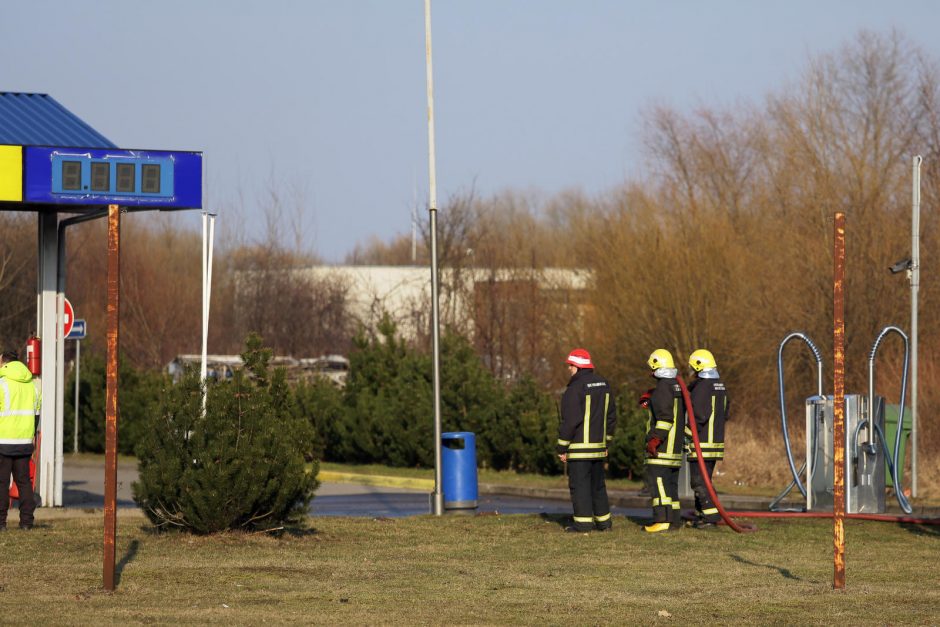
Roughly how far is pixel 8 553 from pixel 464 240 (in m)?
35.3

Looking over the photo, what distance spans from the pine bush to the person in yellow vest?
1835mm

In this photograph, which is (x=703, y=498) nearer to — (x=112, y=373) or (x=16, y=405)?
(x=16, y=405)

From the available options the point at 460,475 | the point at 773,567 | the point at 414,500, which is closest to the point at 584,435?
the point at 773,567

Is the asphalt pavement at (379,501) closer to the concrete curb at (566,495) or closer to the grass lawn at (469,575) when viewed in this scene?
the concrete curb at (566,495)

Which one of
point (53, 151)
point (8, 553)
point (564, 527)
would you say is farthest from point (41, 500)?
point (564, 527)

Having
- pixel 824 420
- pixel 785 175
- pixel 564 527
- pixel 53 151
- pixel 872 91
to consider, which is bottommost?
pixel 564 527

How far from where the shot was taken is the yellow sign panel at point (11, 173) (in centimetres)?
1605

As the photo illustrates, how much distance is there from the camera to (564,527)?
15.2 metres

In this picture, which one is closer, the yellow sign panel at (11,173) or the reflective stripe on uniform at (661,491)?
the reflective stripe on uniform at (661,491)

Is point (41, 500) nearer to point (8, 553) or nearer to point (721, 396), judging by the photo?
point (8, 553)

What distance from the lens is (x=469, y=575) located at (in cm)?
1153

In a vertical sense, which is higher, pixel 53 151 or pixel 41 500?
pixel 53 151

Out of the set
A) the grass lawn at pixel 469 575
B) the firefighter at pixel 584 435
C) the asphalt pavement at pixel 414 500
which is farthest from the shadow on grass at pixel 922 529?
the firefighter at pixel 584 435

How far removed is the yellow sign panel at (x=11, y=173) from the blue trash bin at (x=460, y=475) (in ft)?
18.2
